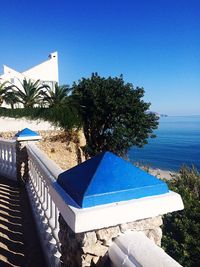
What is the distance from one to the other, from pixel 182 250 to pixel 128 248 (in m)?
6.46

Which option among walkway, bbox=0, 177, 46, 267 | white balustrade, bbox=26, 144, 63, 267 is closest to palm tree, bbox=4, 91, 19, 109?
walkway, bbox=0, 177, 46, 267

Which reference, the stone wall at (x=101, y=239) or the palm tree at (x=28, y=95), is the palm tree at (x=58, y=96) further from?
the stone wall at (x=101, y=239)

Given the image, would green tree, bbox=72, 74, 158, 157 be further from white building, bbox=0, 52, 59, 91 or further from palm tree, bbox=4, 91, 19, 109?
white building, bbox=0, 52, 59, 91

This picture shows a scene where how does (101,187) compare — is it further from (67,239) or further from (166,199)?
(67,239)

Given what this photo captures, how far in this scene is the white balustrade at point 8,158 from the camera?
21.9 ft

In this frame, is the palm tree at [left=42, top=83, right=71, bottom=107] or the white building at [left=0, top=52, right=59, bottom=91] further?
the white building at [left=0, top=52, right=59, bottom=91]

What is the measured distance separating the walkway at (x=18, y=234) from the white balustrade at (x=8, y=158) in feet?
3.42

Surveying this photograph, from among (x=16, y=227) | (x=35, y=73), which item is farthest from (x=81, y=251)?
(x=35, y=73)

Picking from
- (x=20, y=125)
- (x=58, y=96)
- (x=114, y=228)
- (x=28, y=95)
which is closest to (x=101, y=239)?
(x=114, y=228)

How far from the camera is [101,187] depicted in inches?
61.2

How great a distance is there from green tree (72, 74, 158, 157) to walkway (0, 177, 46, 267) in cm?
1565

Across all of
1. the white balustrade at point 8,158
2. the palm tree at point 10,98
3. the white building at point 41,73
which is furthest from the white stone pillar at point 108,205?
the white building at point 41,73

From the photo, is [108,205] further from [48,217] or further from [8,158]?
[8,158]

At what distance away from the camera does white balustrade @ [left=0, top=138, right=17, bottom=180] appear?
666 cm
